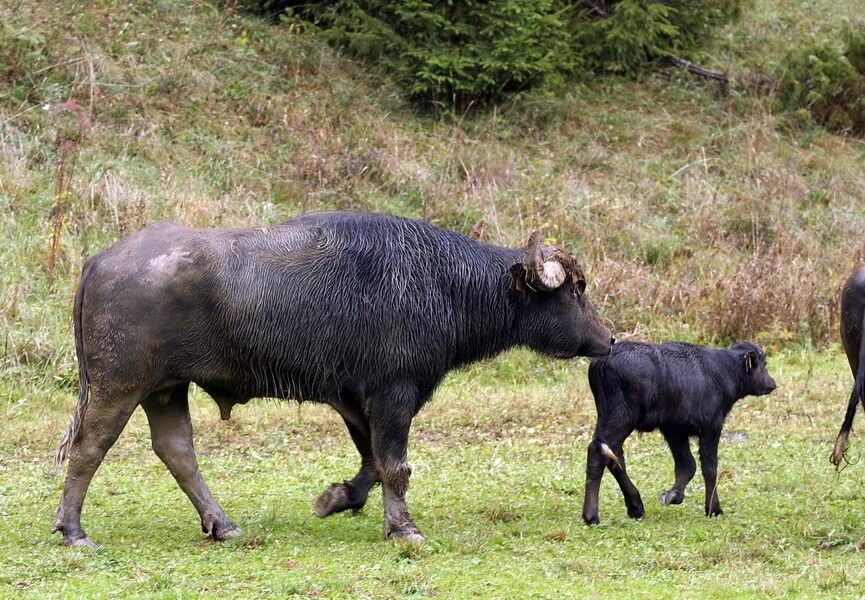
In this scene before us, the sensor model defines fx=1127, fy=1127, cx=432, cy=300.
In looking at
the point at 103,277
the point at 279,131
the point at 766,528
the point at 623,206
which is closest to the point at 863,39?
the point at 623,206

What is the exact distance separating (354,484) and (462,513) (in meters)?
0.81

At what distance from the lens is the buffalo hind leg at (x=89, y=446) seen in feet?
22.9

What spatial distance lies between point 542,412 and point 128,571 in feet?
19.5

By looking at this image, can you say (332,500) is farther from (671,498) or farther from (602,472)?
(671,498)

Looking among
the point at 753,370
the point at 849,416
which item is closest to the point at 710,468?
the point at 753,370

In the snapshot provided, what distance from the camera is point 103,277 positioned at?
699 cm

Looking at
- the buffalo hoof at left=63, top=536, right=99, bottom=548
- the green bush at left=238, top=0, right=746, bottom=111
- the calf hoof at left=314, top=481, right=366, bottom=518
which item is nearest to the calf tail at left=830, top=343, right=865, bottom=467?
the calf hoof at left=314, top=481, right=366, bottom=518

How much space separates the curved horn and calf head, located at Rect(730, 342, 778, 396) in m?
1.79

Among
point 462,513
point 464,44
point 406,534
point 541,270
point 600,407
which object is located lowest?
point 462,513

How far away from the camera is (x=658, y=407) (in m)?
8.07

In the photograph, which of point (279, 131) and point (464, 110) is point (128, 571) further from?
point (464, 110)

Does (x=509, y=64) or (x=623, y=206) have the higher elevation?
(x=509, y=64)

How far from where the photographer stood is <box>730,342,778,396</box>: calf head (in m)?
8.77

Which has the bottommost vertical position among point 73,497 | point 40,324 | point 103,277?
point 40,324
